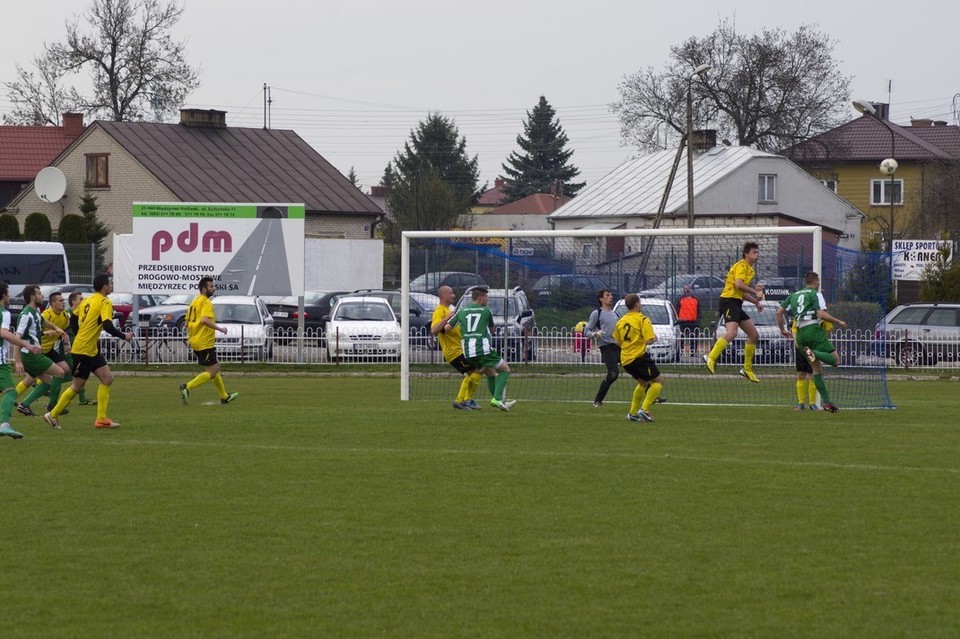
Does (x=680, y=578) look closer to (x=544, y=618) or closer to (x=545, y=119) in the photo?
(x=544, y=618)

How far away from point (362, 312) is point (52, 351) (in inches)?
479

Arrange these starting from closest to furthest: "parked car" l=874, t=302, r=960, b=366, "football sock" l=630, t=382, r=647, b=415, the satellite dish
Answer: "football sock" l=630, t=382, r=647, b=415 < "parked car" l=874, t=302, r=960, b=366 < the satellite dish

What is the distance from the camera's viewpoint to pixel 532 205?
10662cm

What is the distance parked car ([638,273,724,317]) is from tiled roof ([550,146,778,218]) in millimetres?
35629

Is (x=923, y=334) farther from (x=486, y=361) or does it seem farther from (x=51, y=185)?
(x=51, y=185)

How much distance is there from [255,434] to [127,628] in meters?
8.85

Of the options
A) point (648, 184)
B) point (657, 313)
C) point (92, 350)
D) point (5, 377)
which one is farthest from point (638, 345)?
point (648, 184)

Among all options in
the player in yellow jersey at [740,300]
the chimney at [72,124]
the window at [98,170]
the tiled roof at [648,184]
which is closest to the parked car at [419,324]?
the player in yellow jersey at [740,300]

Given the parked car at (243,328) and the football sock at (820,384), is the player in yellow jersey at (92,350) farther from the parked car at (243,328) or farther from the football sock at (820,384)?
the parked car at (243,328)

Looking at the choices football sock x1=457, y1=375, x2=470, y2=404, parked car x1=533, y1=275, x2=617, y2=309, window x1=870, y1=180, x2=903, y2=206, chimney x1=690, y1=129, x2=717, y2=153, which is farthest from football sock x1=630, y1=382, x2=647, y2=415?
window x1=870, y1=180, x2=903, y2=206

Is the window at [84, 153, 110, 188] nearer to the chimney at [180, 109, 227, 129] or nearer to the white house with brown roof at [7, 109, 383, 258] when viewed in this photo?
the white house with brown roof at [7, 109, 383, 258]

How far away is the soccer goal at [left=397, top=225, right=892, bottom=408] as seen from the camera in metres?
20.4

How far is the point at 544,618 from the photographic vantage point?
7129 mm

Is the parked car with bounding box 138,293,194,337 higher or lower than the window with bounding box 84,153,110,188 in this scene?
lower
